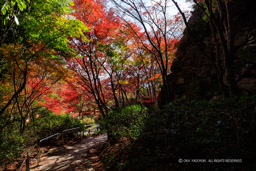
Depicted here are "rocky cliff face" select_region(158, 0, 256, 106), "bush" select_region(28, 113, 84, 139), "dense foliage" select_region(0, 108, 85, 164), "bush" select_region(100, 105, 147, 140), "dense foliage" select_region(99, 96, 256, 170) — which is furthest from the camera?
"bush" select_region(28, 113, 84, 139)

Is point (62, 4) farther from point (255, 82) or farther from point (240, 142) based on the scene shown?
point (255, 82)

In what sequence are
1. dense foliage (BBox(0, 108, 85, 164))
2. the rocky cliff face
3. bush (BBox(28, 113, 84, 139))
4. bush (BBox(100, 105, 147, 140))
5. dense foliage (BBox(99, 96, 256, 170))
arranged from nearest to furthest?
dense foliage (BBox(99, 96, 256, 170)) < bush (BBox(100, 105, 147, 140)) < the rocky cliff face < dense foliage (BBox(0, 108, 85, 164)) < bush (BBox(28, 113, 84, 139))

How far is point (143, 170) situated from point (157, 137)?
101 cm

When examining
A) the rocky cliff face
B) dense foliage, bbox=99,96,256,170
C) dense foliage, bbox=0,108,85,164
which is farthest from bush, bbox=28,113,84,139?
the rocky cliff face

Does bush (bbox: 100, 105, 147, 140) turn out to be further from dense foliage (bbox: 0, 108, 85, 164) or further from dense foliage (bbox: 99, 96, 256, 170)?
dense foliage (bbox: 0, 108, 85, 164)

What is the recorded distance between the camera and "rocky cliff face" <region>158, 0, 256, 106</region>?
5461mm

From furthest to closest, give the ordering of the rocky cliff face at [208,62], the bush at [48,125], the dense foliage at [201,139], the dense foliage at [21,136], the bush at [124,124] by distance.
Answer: the bush at [48,125] < the dense foliage at [21,136] < the rocky cliff face at [208,62] < the bush at [124,124] < the dense foliage at [201,139]

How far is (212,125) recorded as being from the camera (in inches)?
123

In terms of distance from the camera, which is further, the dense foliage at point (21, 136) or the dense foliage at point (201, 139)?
the dense foliage at point (21, 136)

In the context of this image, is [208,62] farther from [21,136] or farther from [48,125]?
[48,125]

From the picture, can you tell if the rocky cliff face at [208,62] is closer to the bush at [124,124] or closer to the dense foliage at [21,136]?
the bush at [124,124]

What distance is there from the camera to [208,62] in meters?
7.41

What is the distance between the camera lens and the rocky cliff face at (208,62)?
17.9 feet

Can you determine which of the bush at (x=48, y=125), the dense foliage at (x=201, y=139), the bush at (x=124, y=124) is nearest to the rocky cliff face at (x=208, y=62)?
the bush at (x=124, y=124)
